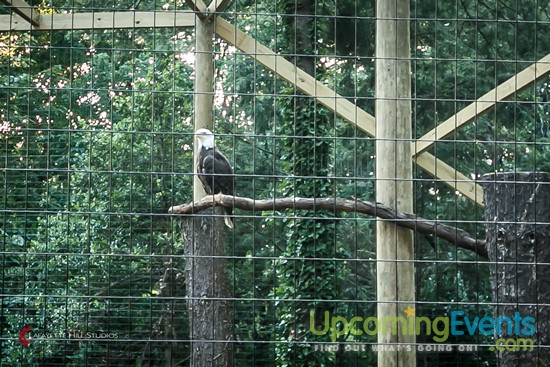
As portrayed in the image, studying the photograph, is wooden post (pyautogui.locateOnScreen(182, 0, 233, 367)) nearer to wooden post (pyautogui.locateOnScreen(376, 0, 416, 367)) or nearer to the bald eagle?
the bald eagle

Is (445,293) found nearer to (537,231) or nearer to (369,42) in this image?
(369,42)

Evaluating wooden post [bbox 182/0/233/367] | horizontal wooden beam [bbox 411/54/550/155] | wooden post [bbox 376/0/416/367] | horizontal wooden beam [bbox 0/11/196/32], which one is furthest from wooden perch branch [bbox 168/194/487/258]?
horizontal wooden beam [bbox 0/11/196/32]

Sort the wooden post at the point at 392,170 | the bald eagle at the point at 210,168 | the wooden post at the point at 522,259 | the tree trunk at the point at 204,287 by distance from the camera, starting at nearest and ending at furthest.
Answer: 1. the wooden post at the point at 522,259
2. the wooden post at the point at 392,170
3. the tree trunk at the point at 204,287
4. the bald eagle at the point at 210,168

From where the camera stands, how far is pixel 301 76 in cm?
470

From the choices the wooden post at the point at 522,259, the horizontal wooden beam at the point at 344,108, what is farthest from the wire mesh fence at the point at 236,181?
the wooden post at the point at 522,259

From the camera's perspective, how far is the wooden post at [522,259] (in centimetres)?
372

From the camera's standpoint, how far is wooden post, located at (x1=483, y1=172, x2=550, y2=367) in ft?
12.2

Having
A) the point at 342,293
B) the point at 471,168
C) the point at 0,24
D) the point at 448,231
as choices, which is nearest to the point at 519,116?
the point at 471,168

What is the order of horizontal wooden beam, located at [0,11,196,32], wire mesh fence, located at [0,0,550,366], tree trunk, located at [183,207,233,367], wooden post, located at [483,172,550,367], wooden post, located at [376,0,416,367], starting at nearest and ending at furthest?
1. wooden post, located at [483,172,550,367]
2. wooden post, located at [376,0,416,367]
3. horizontal wooden beam, located at [0,11,196,32]
4. tree trunk, located at [183,207,233,367]
5. wire mesh fence, located at [0,0,550,366]

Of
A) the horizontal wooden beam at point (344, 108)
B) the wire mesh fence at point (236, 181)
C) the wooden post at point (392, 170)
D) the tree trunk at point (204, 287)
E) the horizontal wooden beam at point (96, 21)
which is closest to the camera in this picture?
the wooden post at point (392, 170)

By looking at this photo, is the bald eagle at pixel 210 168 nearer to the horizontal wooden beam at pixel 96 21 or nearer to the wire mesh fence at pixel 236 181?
the wire mesh fence at pixel 236 181

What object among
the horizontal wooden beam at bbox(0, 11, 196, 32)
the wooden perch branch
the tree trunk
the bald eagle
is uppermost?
the horizontal wooden beam at bbox(0, 11, 196, 32)

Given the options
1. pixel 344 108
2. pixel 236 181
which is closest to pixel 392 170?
pixel 344 108

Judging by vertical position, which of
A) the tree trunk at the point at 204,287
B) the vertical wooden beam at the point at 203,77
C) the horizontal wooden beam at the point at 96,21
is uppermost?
the horizontal wooden beam at the point at 96,21
